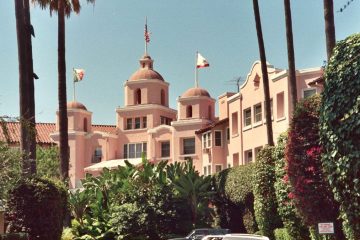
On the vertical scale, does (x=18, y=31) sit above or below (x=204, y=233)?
above

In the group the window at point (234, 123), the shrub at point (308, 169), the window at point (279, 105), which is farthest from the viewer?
the window at point (234, 123)

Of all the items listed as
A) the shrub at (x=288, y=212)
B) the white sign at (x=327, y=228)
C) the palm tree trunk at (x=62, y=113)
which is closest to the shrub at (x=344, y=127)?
the white sign at (x=327, y=228)

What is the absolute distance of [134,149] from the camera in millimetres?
79312

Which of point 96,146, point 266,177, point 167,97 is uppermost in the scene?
point 167,97

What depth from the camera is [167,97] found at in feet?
266

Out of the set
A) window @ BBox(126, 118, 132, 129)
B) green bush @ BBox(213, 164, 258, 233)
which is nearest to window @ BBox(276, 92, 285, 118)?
green bush @ BBox(213, 164, 258, 233)

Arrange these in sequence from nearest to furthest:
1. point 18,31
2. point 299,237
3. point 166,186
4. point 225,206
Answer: point 299,237 → point 18,31 → point 166,186 → point 225,206

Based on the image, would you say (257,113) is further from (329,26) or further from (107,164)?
(107,164)

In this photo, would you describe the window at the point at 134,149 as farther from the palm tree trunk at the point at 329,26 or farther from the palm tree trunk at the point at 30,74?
the palm tree trunk at the point at 329,26

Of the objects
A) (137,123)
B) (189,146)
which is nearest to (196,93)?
(189,146)

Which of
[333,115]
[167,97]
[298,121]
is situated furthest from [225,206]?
[167,97]

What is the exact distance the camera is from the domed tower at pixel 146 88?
7788cm

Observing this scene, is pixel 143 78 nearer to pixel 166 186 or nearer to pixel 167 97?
pixel 167 97

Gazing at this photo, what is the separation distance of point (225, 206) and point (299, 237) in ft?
54.9
